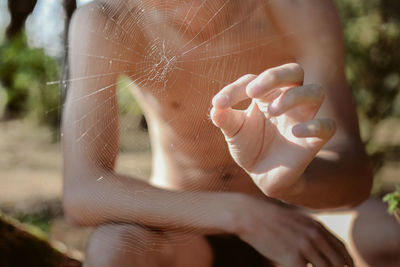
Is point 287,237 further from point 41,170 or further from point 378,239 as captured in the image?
point 41,170

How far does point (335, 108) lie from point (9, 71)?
8.64ft

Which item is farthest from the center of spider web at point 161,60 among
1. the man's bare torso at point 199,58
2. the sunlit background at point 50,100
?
the sunlit background at point 50,100

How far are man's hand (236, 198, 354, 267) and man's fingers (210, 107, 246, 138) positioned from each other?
34 centimetres

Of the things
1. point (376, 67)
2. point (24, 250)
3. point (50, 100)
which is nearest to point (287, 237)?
point (24, 250)

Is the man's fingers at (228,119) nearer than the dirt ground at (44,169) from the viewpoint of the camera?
Yes

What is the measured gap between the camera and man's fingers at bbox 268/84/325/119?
0.65 metres

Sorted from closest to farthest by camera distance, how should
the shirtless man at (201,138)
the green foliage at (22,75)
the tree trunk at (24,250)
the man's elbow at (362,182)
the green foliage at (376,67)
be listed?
the shirtless man at (201,138) < the man's elbow at (362,182) < the tree trunk at (24,250) < the green foliage at (376,67) < the green foliage at (22,75)

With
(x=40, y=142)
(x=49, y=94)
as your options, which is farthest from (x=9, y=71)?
(x=49, y=94)

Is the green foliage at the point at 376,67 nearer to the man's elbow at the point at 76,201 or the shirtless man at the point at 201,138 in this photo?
the shirtless man at the point at 201,138

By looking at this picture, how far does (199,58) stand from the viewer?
87cm

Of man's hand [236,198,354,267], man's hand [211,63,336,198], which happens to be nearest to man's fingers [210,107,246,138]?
man's hand [211,63,336,198]

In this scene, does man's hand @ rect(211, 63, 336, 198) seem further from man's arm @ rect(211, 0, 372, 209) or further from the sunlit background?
the sunlit background

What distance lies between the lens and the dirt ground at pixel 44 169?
111 cm

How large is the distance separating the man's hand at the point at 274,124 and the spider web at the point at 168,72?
97 mm
